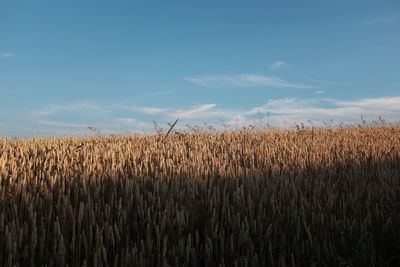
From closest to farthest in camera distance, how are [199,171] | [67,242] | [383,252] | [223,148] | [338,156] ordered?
[67,242] < [383,252] < [199,171] < [338,156] < [223,148]

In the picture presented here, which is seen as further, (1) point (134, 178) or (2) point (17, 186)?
(1) point (134, 178)

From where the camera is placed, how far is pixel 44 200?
3.57 meters

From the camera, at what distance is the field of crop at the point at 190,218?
260 cm

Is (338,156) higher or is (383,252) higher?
(338,156)

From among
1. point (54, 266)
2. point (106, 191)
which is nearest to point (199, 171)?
point (106, 191)

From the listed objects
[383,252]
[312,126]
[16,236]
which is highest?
[312,126]

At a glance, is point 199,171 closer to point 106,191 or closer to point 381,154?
point 106,191

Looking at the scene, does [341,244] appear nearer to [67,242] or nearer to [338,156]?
[67,242]


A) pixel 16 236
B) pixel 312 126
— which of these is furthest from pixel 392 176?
pixel 312 126

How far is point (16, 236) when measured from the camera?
105 inches

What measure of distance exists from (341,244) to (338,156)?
3.81 metres

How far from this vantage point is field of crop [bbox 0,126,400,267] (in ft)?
8.54

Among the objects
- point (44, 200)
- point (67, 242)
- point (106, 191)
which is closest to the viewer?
point (67, 242)

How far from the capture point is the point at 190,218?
3.19 m
